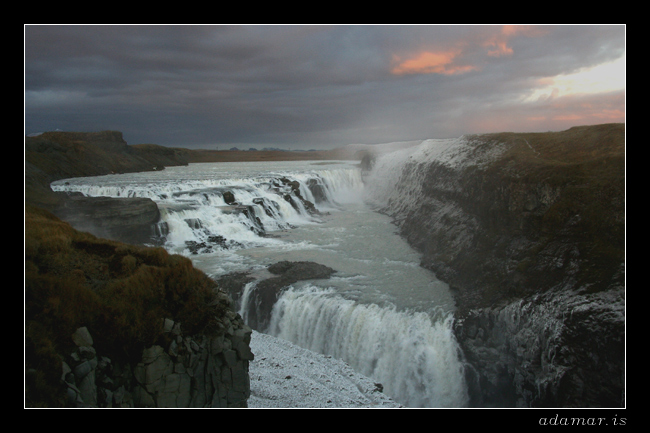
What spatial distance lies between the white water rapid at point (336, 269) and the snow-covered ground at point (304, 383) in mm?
1984

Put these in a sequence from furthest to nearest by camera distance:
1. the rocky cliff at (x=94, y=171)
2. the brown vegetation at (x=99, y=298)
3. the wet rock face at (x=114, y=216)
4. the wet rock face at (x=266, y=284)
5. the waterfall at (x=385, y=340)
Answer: the rocky cliff at (x=94, y=171), the wet rock face at (x=114, y=216), the wet rock face at (x=266, y=284), the waterfall at (x=385, y=340), the brown vegetation at (x=99, y=298)

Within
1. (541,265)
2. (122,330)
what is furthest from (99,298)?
(541,265)

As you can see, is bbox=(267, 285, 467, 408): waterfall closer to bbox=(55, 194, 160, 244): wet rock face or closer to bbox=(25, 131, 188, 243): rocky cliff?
bbox=(55, 194, 160, 244): wet rock face

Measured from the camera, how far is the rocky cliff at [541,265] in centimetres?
1023

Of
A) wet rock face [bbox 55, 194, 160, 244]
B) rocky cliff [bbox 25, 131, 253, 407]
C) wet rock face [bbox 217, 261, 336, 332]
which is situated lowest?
wet rock face [bbox 217, 261, 336, 332]

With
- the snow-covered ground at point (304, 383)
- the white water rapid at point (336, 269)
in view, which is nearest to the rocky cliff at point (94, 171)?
the white water rapid at point (336, 269)

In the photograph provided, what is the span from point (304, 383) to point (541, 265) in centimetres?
976

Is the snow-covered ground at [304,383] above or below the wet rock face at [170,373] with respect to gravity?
below

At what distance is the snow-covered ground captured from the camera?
9828mm

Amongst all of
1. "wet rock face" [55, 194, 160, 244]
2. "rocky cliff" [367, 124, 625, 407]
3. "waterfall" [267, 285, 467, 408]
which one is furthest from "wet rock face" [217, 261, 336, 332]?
"wet rock face" [55, 194, 160, 244]

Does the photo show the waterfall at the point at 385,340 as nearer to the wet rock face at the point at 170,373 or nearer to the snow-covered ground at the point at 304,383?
the snow-covered ground at the point at 304,383

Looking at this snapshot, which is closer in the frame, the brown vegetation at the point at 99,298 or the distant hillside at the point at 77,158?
the brown vegetation at the point at 99,298

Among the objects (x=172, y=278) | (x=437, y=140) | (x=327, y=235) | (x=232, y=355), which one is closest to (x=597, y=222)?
(x=232, y=355)

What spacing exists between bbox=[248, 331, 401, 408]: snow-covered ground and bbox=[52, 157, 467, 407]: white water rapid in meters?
1.98
